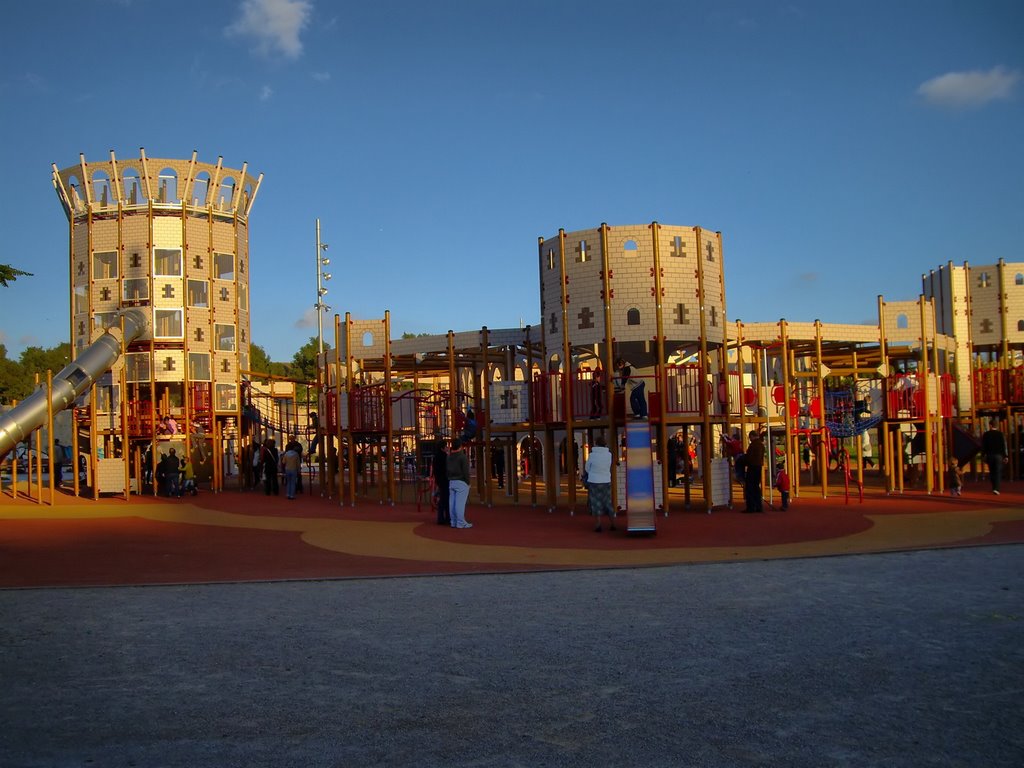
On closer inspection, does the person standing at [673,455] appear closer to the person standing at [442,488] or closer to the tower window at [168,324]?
the person standing at [442,488]

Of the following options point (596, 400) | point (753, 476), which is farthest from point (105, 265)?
point (753, 476)

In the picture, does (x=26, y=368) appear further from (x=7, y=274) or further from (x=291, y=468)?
(x=7, y=274)

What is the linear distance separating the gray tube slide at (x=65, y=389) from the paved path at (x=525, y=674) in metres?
20.8

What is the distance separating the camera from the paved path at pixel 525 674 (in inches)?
237

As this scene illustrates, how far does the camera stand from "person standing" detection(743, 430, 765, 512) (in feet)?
74.7

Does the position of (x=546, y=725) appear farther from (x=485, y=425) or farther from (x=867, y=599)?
(x=485, y=425)

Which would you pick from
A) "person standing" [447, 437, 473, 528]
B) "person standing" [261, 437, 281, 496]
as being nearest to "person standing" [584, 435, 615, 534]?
"person standing" [447, 437, 473, 528]

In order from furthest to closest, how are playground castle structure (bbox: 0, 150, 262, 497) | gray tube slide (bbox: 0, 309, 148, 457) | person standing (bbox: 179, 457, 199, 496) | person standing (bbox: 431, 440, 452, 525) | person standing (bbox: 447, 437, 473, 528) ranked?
playground castle structure (bbox: 0, 150, 262, 497)
person standing (bbox: 179, 457, 199, 496)
gray tube slide (bbox: 0, 309, 148, 457)
person standing (bbox: 431, 440, 452, 525)
person standing (bbox: 447, 437, 473, 528)

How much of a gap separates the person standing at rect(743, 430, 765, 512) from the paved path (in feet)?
33.6

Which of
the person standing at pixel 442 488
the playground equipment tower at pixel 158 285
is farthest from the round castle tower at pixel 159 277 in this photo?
the person standing at pixel 442 488

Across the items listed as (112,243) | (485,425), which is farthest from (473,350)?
(112,243)

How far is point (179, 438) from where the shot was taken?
40.3m

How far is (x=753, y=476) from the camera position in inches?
914

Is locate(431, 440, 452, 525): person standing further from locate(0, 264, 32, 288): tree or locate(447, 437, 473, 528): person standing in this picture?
locate(0, 264, 32, 288): tree
